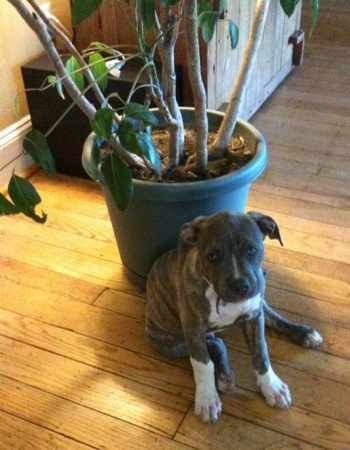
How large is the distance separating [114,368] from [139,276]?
32cm

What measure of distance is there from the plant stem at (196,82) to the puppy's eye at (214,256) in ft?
1.48

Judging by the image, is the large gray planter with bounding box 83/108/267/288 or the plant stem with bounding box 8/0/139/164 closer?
the plant stem with bounding box 8/0/139/164

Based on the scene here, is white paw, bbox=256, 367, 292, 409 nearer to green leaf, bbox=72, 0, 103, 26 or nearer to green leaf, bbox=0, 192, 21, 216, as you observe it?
green leaf, bbox=0, 192, 21, 216

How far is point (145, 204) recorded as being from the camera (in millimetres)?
1554

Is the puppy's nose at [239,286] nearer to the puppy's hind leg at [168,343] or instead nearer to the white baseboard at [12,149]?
the puppy's hind leg at [168,343]

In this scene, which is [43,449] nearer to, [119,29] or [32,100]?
[32,100]

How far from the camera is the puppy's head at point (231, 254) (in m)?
1.21

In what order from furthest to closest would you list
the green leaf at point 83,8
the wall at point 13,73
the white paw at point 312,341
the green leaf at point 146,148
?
the wall at point 13,73 → the white paw at point 312,341 → the green leaf at point 146,148 → the green leaf at point 83,8

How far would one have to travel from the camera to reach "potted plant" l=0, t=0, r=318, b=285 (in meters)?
1.24

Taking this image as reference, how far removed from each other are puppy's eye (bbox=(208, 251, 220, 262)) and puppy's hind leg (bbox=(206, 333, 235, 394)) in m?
0.35

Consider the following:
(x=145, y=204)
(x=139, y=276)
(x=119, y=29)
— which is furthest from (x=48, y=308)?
(x=119, y=29)

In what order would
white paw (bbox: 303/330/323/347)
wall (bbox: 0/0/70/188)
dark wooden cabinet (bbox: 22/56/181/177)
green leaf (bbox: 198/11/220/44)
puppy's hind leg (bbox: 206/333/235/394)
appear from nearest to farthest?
green leaf (bbox: 198/11/220/44)
puppy's hind leg (bbox: 206/333/235/394)
white paw (bbox: 303/330/323/347)
dark wooden cabinet (bbox: 22/56/181/177)
wall (bbox: 0/0/70/188)

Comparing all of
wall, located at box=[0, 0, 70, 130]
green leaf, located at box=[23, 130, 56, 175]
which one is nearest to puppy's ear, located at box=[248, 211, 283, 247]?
green leaf, located at box=[23, 130, 56, 175]

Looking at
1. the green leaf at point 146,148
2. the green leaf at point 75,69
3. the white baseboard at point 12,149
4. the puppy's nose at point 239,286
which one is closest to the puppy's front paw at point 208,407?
the puppy's nose at point 239,286
